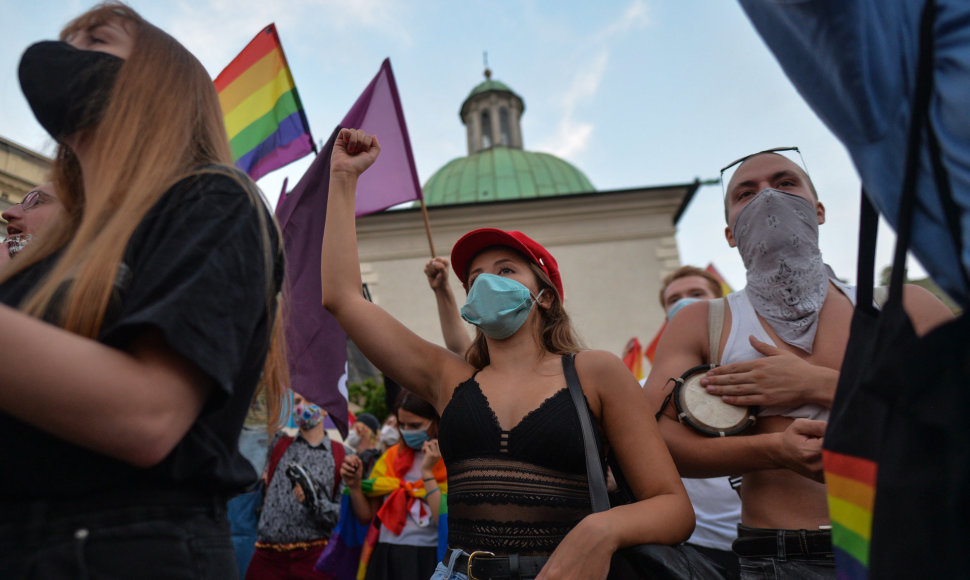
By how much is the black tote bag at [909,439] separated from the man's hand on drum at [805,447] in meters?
0.86

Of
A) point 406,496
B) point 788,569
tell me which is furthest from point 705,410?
point 406,496

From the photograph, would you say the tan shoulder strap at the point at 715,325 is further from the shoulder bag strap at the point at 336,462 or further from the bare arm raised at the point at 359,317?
the shoulder bag strap at the point at 336,462

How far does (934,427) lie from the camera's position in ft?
2.81

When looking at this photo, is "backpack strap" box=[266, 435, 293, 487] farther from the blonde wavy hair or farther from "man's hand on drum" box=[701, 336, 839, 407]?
"man's hand on drum" box=[701, 336, 839, 407]

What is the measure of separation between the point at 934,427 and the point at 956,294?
0.22m

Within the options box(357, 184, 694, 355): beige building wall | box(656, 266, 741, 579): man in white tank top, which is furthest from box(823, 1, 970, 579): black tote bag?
box(357, 184, 694, 355): beige building wall

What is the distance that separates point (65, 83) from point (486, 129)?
31.4 meters

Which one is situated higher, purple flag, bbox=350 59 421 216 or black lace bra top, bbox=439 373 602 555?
purple flag, bbox=350 59 421 216

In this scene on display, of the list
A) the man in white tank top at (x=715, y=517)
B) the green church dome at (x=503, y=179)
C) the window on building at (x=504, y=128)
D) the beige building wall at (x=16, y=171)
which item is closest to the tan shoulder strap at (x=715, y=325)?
the man in white tank top at (x=715, y=517)

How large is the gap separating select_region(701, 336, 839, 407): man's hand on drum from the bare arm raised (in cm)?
96

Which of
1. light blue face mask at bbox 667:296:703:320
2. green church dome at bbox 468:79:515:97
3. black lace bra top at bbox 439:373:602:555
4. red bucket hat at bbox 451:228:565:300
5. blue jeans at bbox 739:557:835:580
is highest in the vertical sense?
green church dome at bbox 468:79:515:97

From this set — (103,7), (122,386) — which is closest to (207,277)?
(122,386)

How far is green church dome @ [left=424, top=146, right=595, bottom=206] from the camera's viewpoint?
1001 inches

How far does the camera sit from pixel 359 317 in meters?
2.47
